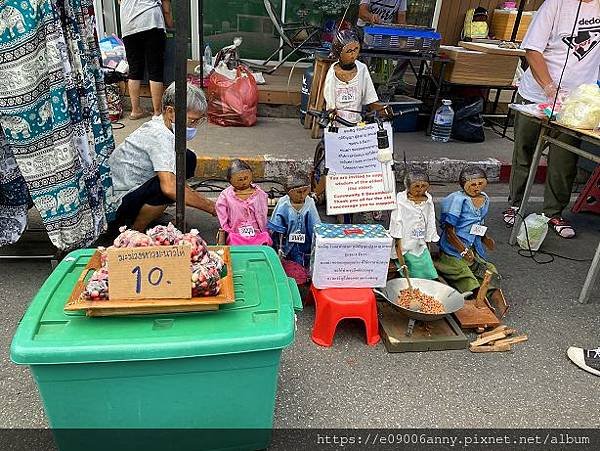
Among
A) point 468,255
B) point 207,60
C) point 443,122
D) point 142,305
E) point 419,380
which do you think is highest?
point 207,60

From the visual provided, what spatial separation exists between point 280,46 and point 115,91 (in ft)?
7.79

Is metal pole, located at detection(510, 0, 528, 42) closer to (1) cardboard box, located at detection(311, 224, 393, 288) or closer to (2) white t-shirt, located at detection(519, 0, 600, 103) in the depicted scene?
(2) white t-shirt, located at detection(519, 0, 600, 103)

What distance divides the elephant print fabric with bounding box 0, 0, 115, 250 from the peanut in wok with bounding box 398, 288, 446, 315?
1.88 meters

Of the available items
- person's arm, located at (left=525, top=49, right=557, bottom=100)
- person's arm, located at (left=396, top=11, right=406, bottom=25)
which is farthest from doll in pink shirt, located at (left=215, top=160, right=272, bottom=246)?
person's arm, located at (left=396, top=11, right=406, bottom=25)

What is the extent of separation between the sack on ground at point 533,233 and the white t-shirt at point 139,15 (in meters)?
4.12

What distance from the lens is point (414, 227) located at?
10.1ft

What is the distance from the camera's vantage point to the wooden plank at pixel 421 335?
2713 millimetres

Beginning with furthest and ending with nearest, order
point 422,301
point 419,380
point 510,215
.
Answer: point 510,215 → point 422,301 → point 419,380

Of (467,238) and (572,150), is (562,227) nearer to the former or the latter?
(572,150)

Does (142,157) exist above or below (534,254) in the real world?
above

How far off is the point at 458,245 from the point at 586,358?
94cm

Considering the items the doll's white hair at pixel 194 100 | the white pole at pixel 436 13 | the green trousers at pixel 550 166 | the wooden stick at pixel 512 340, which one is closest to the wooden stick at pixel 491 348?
the wooden stick at pixel 512 340

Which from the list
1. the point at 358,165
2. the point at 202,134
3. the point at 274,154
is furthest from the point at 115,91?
the point at 358,165

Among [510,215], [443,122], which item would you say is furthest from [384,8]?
[510,215]
